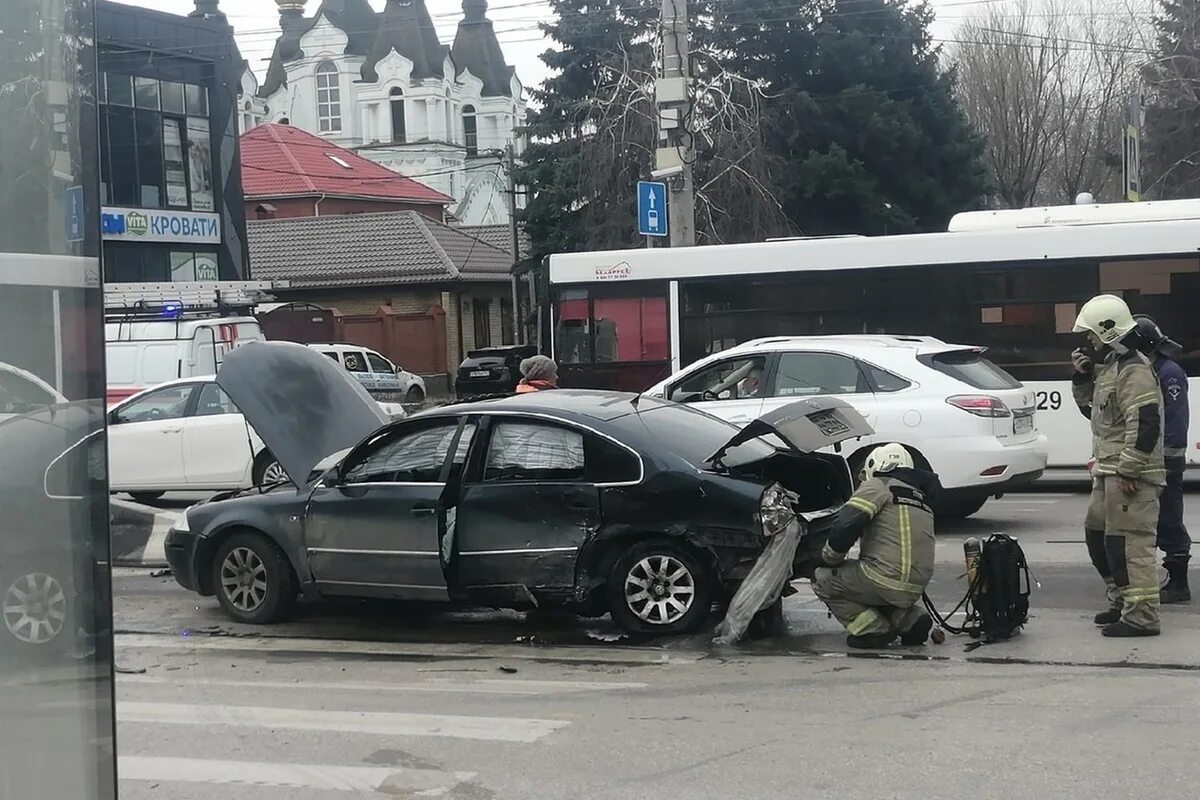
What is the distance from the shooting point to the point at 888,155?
31.6m

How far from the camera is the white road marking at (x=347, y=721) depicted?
241 inches

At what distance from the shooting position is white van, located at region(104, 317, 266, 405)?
18953 millimetres

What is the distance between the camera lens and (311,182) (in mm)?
57219

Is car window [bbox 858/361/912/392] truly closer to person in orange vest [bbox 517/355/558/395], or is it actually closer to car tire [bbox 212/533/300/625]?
person in orange vest [bbox 517/355/558/395]

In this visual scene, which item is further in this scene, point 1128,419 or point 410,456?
point 410,456

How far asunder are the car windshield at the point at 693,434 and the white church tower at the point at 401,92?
7883cm

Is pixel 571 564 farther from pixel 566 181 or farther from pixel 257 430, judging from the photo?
pixel 566 181

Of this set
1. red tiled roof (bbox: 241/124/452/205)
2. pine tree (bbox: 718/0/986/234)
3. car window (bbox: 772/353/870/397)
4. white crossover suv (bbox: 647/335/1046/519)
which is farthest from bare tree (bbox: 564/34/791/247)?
red tiled roof (bbox: 241/124/452/205)

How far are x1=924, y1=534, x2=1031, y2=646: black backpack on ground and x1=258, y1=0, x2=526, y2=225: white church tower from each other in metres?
80.2

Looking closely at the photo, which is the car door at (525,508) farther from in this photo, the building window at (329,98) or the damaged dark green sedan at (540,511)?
the building window at (329,98)

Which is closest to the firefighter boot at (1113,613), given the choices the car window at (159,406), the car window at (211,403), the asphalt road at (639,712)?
the asphalt road at (639,712)

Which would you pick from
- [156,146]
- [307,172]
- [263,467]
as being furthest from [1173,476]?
[307,172]

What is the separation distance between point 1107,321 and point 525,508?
3.52 m

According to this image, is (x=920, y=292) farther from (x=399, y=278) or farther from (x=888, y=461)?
(x=399, y=278)
